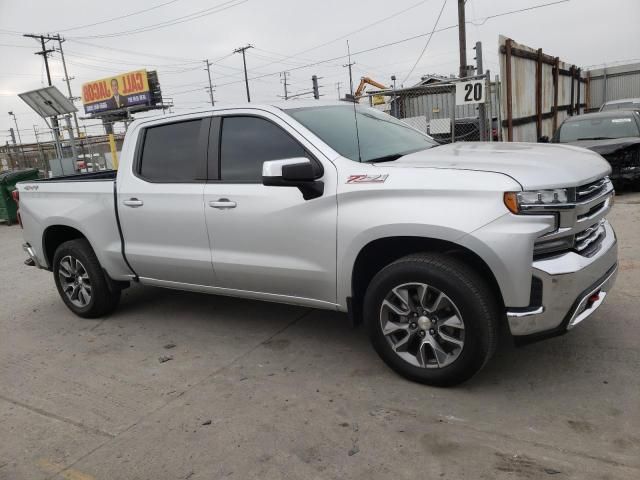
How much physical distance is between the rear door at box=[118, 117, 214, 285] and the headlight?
2.27 meters

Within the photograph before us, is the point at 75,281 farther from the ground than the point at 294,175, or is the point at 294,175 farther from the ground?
the point at 294,175

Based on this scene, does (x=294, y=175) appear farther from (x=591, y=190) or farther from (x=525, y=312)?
(x=591, y=190)

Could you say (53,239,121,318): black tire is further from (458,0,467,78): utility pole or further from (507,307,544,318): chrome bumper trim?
(458,0,467,78): utility pole

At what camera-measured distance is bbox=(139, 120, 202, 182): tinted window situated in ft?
13.9

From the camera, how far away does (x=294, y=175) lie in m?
3.32

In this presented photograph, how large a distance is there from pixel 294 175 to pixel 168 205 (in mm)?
1419

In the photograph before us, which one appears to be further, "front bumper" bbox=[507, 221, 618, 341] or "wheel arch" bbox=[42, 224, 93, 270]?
"wheel arch" bbox=[42, 224, 93, 270]

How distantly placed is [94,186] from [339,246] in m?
2.61

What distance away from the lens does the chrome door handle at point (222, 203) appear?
3.88 meters

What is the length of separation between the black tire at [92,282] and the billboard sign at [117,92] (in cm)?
3399

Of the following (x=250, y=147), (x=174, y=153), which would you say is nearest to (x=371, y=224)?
A: (x=250, y=147)

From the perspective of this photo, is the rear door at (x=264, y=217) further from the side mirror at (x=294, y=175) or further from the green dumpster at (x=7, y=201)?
the green dumpster at (x=7, y=201)

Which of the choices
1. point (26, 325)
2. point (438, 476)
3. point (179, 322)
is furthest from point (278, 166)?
point (26, 325)

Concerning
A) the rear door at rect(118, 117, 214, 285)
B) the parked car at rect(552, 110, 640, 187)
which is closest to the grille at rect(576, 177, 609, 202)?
the rear door at rect(118, 117, 214, 285)
